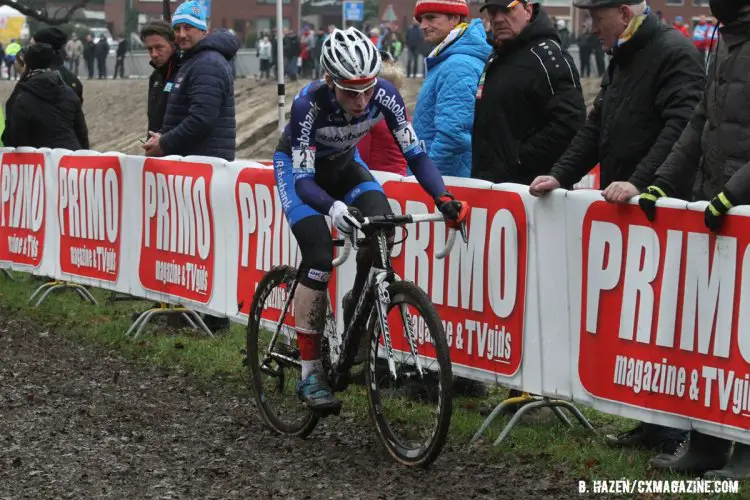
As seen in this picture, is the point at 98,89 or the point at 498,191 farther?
the point at 98,89

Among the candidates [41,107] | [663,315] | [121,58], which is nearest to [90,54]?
[121,58]

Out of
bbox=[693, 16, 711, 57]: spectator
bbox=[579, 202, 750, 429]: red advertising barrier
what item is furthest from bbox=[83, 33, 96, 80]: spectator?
bbox=[579, 202, 750, 429]: red advertising barrier

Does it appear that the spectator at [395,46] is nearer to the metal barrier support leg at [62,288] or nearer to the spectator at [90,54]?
the spectator at [90,54]

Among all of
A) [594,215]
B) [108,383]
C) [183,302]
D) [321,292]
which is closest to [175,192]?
[183,302]

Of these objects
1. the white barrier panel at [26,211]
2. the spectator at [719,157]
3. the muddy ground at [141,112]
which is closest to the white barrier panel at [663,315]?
the spectator at [719,157]

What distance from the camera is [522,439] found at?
23.4 ft

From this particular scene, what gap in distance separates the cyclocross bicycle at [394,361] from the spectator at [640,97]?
0.99m

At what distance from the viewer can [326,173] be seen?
737 centimetres

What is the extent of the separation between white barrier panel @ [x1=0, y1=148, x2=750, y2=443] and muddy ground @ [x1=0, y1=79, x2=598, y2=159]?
90.7 ft

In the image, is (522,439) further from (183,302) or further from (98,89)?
(98,89)

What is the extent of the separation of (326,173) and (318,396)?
1.21 meters

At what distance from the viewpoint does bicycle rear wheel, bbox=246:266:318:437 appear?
753 cm

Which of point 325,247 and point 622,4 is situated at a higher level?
point 622,4

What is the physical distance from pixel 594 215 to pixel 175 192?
484cm
